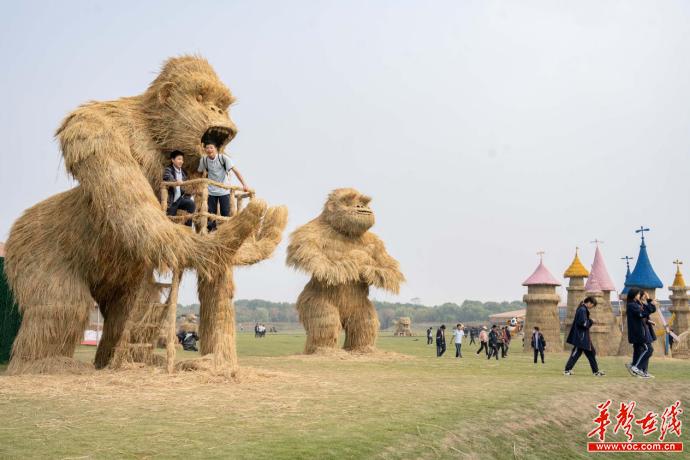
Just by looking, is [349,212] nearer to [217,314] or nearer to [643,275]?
[217,314]

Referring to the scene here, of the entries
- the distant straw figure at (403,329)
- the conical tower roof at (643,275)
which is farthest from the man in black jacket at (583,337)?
the distant straw figure at (403,329)

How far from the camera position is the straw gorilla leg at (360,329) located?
15578mm

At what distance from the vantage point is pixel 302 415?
5.77m

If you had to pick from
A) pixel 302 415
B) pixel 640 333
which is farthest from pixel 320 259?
pixel 302 415

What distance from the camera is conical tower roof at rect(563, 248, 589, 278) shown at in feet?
73.9

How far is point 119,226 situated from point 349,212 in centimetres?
849

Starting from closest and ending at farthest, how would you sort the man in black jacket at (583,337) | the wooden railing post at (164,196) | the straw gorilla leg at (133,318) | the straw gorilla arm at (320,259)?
the wooden railing post at (164,196)
the straw gorilla leg at (133,318)
the man in black jacket at (583,337)
the straw gorilla arm at (320,259)

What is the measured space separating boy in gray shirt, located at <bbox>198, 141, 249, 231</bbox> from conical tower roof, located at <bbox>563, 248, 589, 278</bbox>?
646 inches

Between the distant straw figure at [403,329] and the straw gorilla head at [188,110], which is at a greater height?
the straw gorilla head at [188,110]

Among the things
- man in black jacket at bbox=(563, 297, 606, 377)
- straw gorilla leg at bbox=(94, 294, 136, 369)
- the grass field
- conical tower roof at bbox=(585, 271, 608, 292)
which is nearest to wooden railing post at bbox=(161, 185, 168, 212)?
straw gorilla leg at bbox=(94, 294, 136, 369)

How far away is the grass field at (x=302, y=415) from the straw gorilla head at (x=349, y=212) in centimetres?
681

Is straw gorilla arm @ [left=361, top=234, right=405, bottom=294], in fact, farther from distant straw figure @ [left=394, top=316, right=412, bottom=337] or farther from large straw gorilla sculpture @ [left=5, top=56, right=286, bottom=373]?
distant straw figure @ [left=394, top=316, right=412, bottom=337]

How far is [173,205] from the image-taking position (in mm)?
8469

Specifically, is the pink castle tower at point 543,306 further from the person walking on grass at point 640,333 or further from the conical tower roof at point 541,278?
the person walking on grass at point 640,333
